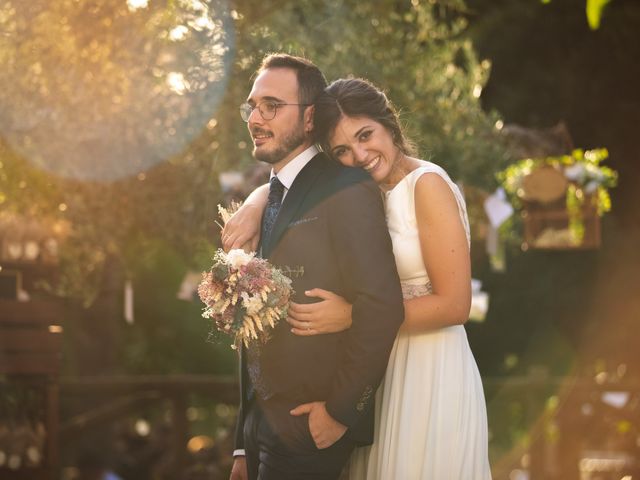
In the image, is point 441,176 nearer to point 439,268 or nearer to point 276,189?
point 439,268

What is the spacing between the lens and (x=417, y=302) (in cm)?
377

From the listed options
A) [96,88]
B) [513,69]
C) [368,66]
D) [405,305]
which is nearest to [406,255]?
[405,305]

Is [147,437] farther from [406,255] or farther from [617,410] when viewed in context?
[406,255]

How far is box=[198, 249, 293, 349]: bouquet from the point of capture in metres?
3.52

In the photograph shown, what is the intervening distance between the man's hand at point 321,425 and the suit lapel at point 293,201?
501 mm

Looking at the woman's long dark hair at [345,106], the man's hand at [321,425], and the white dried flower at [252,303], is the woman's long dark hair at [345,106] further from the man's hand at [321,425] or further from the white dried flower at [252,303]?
the man's hand at [321,425]

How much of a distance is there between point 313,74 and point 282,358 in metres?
0.94

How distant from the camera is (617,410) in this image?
31.5ft

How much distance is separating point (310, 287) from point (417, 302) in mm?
349

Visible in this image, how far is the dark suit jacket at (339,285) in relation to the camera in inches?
141

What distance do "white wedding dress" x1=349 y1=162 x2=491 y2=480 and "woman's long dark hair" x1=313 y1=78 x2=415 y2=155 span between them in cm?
→ 25

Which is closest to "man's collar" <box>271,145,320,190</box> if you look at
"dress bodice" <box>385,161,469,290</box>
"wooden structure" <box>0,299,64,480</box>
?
"dress bodice" <box>385,161,469,290</box>

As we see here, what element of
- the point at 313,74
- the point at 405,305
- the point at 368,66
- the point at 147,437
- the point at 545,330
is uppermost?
the point at 368,66

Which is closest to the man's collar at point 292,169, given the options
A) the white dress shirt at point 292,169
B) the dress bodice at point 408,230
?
the white dress shirt at point 292,169
